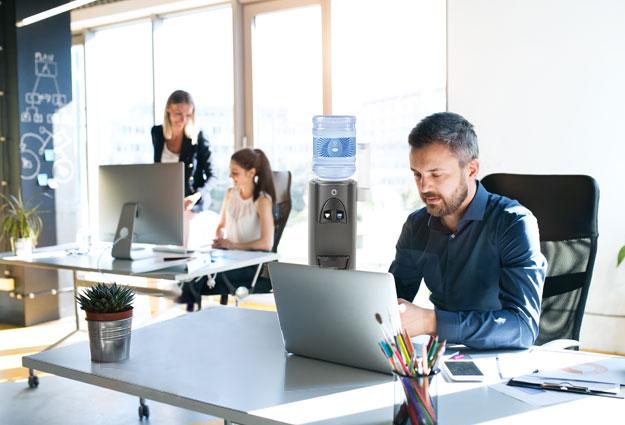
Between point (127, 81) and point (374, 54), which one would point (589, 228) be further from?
point (127, 81)

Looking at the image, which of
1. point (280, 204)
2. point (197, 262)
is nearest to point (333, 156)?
point (197, 262)

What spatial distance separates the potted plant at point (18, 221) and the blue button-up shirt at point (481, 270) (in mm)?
3296

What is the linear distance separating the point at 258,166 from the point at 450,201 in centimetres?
223

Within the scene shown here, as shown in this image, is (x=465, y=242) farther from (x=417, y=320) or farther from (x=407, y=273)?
(x=417, y=320)

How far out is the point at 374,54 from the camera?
5000 millimetres

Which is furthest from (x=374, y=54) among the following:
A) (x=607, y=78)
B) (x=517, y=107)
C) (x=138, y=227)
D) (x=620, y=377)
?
(x=620, y=377)

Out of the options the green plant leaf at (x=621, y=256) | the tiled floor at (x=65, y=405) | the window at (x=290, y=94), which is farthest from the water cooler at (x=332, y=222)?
the window at (x=290, y=94)

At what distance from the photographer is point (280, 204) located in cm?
411

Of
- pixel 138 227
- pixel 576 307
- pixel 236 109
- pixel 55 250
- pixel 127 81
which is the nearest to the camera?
pixel 576 307

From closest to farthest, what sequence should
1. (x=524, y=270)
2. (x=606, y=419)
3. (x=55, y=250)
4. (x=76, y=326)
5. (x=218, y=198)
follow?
(x=606, y=419) → (x=524, y=270) → (x=55, y=250) → (x=76, y=326) → (x=218, y=198)

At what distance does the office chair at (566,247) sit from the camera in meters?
2.15

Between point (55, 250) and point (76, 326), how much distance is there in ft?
3.15

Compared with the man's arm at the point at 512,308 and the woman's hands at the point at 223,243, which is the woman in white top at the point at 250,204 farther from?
the man's arm at the point at 512,308

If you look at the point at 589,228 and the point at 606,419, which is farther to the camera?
the point at 589,228
